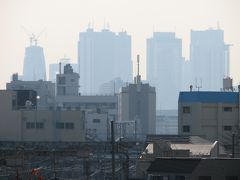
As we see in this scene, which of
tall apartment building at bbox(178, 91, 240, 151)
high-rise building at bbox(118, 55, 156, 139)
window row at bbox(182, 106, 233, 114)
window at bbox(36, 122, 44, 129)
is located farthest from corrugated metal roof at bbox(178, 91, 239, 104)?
high-rise building at bbox(118, 55, 156, 139)

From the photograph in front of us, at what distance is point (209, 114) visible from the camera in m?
93.2

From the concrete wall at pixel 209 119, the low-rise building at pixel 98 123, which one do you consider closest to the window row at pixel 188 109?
the concrete wall at pixel 209 119

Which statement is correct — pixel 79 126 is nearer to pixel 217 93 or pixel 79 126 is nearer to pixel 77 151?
pixel 217 93

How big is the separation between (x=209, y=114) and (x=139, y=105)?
81930 millimetres

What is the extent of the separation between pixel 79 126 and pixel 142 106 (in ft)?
274

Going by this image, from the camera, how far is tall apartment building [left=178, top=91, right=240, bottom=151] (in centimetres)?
9212

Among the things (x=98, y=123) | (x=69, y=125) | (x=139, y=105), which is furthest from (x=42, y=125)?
(x=139, y=105)

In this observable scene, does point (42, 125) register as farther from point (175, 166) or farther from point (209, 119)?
point (175, 166)

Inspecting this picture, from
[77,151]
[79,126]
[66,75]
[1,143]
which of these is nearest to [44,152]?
[77,151]

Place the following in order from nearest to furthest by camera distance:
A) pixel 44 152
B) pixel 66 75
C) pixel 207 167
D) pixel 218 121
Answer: pixel 207 167 < pixel 44 152 < pixel 218 121 < pixel 66 75

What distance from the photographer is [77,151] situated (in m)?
67.0

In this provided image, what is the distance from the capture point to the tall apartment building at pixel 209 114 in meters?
92.1

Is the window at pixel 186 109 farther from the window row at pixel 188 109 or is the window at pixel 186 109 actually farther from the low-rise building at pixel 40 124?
the low-rise building at pixel 40 124

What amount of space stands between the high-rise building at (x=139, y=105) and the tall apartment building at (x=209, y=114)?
75724mm
